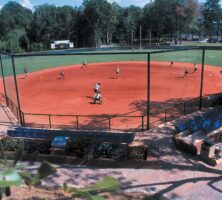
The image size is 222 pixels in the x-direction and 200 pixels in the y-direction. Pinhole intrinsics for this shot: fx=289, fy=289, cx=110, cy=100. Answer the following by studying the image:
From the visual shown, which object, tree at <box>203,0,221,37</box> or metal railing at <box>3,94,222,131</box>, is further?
tree at <box>203,0,221,37</box>

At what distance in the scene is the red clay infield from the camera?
18.9m

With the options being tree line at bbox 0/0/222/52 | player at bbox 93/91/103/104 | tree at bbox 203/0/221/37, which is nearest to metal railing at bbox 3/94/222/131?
player at bbox 93/91/103/104

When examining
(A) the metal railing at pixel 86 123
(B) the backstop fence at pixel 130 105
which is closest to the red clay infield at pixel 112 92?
(B) the backstop fence at pixel 130 105

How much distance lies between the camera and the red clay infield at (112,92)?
62.0 ft

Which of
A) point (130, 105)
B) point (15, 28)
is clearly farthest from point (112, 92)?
point (15, 28)

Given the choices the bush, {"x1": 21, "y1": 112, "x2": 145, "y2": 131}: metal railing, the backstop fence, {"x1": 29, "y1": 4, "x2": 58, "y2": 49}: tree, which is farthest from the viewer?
{"x1": 29, "y1": 4, "x2": 58, "y2": 49}: tree

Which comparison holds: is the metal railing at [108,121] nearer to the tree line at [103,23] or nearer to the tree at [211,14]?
the tree line at [103,23]

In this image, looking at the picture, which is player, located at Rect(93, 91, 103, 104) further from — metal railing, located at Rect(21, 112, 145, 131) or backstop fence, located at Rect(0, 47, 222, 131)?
metal railing, located at Rect(21, 112, 145, 131)

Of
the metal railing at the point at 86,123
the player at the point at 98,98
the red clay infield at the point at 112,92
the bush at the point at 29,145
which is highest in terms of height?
the bush at the point at 29,145

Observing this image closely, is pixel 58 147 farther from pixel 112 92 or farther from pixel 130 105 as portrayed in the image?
pixel 112 92

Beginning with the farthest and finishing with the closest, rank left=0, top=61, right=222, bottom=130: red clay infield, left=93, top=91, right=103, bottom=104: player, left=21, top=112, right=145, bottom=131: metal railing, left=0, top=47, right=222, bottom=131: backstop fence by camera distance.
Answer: left=93, top=91, right=103, bottom=104: player, left=0, top=61, right=222, bottom=130: red clay infield, left=21, top=112, right=145, bottom=131: metal railing, left=0, top=47, right=222, bottom=131: backstop fence

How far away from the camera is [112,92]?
2403 centimetres

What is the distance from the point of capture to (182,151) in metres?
10.6

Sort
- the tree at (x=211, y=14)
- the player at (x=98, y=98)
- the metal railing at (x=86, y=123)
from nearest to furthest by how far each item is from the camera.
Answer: the metal railing at (x=86, y=123) < the player at (x=98, y=98) < the tree at (x=211, y=14)
